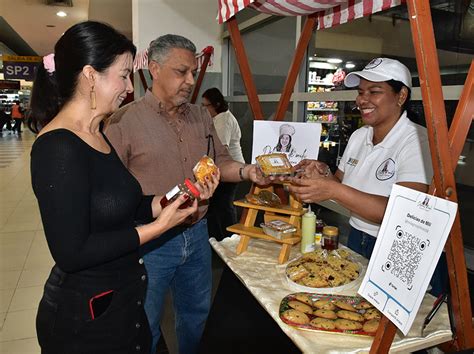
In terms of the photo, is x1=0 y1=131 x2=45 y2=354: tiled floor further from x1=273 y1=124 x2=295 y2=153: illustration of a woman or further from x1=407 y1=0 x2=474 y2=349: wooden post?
x1=407 y1=0 x2=474 y2=349: wooden post

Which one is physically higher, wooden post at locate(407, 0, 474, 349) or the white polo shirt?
wooden post at locate(407, 0, 474, 349)

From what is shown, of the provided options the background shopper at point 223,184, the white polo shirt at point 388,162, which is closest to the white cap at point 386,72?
the white polo shirt at point 388,162

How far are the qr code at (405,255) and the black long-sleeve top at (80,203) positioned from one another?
79 centimetres

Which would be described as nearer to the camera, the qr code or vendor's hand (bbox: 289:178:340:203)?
the qr code

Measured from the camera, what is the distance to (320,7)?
1902 mm

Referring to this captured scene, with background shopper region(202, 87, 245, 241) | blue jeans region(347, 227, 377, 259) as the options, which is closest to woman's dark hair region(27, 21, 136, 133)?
blue jeans region(347, 227, 377, 259)

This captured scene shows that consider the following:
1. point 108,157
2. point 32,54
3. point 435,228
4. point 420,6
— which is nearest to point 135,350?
point 108,157

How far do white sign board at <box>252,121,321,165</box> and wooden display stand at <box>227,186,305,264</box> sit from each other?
0.24m

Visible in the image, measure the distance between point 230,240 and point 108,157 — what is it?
920 mm

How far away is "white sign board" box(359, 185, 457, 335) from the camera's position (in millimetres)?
894

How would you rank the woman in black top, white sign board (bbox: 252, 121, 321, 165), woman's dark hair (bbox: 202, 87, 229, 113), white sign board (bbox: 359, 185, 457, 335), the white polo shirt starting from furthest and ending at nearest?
woman's dark hair (bbox: 202, 87, 229, 113) < white sign board (bbox: 252, 121, 321, 165) < the white polo shirt < the woman in black top < white sign board (bbox: 359, 185, 457, 335)

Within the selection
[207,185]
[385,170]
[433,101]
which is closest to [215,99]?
[385,170]

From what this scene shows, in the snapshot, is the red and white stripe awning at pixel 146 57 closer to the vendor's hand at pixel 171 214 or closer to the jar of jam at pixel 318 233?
the jar of jam at pixel 318 233

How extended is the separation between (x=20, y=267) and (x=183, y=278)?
251cm
